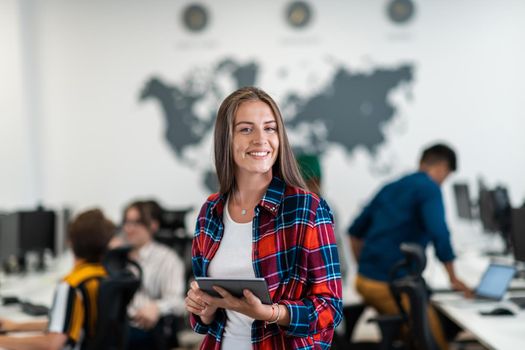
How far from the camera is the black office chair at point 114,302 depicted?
298cm

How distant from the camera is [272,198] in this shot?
175 centimetres

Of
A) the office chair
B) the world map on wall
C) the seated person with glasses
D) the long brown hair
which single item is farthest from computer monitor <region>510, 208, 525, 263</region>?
the world map on wall

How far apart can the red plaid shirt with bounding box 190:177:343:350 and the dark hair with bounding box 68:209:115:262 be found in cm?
155

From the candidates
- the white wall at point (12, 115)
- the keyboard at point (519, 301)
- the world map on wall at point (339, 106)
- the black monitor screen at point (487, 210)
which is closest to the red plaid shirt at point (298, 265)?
the keyboard at point (519, 301)

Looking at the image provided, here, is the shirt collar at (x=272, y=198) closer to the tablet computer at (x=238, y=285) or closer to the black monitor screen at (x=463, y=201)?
the tablet computer at (x=238, y=285)

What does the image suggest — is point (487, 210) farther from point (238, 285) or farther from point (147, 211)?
point (238, 285)

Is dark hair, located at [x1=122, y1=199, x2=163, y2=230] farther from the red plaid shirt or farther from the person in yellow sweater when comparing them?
the red plaid shirt

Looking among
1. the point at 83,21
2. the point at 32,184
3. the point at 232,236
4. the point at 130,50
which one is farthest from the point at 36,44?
the point at 232,236

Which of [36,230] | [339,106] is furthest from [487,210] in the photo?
[36,230]

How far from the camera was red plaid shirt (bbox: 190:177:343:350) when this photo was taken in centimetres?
168

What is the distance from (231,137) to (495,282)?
259 centimetres

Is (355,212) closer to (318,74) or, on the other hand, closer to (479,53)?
(318,74)

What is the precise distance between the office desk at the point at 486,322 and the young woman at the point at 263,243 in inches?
56.3

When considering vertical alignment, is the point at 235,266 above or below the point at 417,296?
above
